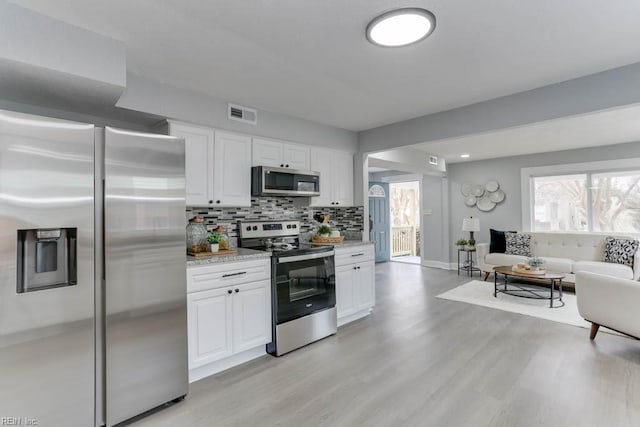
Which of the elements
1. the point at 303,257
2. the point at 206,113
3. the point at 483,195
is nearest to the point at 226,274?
the point at 303,257

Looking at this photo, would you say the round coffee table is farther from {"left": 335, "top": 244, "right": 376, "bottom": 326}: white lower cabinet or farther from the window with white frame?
{"left": 335, "top": 244, "right": 376, "bottom": 326}: white lower cabinet

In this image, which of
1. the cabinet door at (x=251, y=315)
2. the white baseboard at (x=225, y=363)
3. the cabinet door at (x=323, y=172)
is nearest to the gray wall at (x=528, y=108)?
the cabinet door at (x=323, y=172)

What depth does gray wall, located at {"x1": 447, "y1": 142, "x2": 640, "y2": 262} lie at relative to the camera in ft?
17.8

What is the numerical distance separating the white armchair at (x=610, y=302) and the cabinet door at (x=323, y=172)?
2854 millimetres

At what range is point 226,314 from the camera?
8.55ft

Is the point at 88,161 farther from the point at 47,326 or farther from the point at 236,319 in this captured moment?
the point at 236,319

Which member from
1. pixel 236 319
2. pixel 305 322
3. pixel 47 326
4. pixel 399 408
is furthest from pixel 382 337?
pixel 47 326

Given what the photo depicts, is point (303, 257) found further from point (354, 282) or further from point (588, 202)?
point (588, 202)

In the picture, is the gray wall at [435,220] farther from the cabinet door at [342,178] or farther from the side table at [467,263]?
the cabinet door at [342,178]

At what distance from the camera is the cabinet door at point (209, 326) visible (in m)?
2.40

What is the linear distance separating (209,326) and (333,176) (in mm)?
2433

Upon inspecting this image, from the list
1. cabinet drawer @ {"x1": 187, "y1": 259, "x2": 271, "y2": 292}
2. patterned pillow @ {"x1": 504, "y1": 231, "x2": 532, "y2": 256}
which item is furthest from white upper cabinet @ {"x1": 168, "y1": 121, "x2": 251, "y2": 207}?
patterned pillow @ {"x1": 504, "y1": 231, "x2": 532, "y2": 256}

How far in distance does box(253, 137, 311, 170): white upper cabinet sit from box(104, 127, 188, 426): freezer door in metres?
1.23

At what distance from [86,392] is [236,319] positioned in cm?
107
